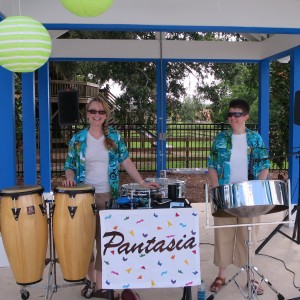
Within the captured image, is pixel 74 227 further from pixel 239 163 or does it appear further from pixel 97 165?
pixel 239 163

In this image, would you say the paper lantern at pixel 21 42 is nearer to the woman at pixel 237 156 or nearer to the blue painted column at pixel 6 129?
the blue painted column at pixel 6 129

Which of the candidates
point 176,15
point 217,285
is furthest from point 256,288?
point 176,15

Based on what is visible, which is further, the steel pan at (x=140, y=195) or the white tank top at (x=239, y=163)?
the white tank top at (x=239, y=163)

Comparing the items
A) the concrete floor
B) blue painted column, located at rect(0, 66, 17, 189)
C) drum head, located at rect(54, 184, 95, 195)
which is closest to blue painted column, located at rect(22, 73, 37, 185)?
blue painted column, located at rect(0, 66, 17, 189)

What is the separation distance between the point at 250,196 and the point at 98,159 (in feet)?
3.24

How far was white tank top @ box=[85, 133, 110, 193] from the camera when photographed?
2727 millimetres

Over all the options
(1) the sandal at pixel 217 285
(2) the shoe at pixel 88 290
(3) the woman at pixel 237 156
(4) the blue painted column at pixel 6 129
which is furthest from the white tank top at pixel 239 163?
(4) the blue painted column at pixel 6 129

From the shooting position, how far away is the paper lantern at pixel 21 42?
2.47 metres

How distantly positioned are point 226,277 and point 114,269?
124 cm

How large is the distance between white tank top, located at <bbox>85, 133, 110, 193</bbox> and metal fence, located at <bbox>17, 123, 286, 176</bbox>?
619cm

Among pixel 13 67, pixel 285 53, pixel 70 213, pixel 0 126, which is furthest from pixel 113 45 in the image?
pixel 70 213

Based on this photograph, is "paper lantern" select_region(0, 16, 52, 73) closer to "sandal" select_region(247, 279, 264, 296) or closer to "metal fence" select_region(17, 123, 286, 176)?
"sandal" select_region(247, 279, 264, 296)

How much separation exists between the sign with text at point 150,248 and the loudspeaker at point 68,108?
10.9 feet

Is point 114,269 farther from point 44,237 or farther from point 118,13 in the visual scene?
point 118,13
